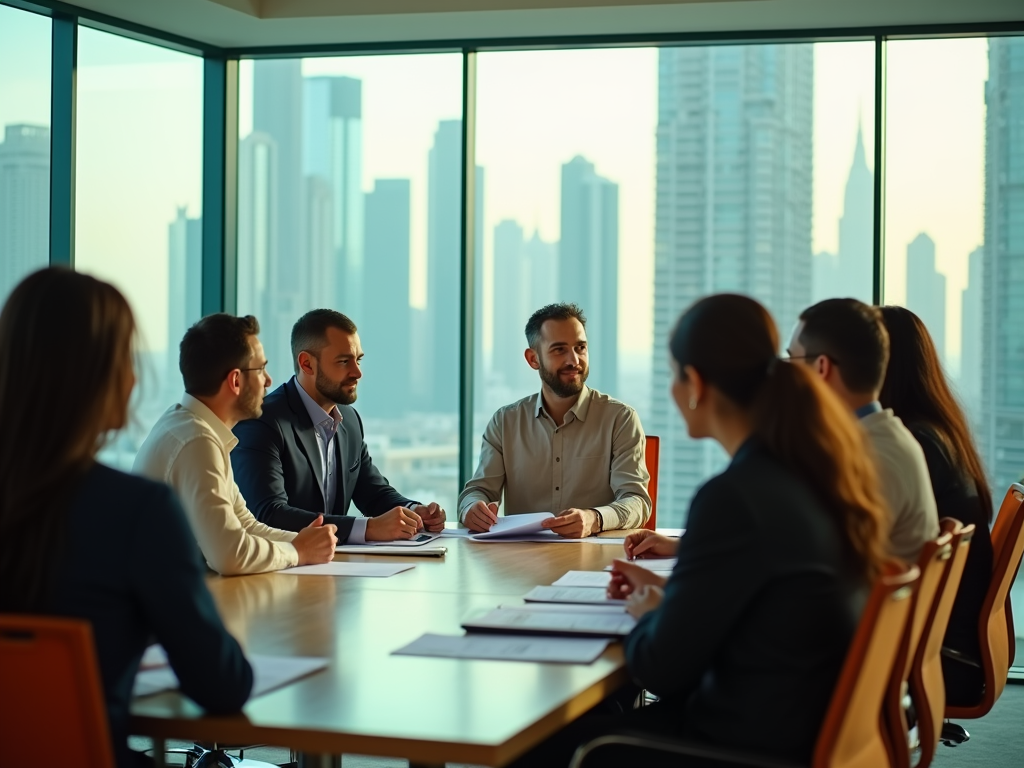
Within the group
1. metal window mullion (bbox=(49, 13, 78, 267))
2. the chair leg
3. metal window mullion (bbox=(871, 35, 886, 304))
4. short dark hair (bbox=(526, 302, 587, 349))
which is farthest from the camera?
metal window mullion (bbox=(871, 35, 886, 304))

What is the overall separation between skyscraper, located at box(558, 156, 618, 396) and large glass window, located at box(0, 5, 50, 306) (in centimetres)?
238

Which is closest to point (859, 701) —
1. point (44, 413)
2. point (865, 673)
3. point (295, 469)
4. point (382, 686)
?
point (865, 673)

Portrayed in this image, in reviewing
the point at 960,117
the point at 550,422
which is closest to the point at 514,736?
the point at 550,422

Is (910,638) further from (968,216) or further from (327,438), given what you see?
(968,216)

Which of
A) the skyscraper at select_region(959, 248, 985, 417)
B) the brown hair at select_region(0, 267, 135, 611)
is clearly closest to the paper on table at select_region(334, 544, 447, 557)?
the brown hair at select_region(0, 267, 135, 611)

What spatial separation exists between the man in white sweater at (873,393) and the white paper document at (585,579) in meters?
0.72

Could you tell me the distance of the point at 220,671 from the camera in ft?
6.02

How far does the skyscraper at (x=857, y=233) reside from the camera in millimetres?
5668

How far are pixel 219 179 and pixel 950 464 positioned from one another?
4182 millimetres

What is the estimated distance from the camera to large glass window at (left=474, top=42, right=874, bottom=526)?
18.7 ft

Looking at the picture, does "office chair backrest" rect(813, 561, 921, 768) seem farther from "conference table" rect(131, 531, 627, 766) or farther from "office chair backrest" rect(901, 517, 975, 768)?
"office chair backrest" rect(901, 517, 975, 768)

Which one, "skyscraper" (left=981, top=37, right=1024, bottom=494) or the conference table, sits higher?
"skyscraper" (left=981, top=37, right=1024, bottom=494)

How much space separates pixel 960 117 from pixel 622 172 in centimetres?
158

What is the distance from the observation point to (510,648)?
231 centimetres
